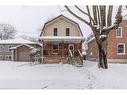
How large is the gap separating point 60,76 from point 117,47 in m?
1.28

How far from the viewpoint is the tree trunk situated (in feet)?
23.5

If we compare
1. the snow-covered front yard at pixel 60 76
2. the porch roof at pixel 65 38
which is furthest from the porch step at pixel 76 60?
the porch roof at pixel 65 38

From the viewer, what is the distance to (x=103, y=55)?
23.9 feet

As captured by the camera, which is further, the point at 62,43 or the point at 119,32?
the point at 62,43

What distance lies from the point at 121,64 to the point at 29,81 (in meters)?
1.62

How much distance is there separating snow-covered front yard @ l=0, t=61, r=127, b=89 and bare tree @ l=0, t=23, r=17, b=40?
0.43 meters

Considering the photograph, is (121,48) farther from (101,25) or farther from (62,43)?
(62,43)

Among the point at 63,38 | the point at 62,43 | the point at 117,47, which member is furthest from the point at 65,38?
the point at 117,47

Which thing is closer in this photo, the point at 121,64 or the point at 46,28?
the point at 121,64

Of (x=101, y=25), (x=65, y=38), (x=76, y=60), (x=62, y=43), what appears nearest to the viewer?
(x=101, y=25)

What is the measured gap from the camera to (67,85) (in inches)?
258
